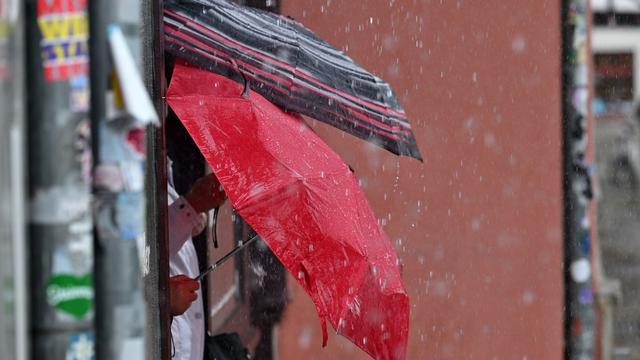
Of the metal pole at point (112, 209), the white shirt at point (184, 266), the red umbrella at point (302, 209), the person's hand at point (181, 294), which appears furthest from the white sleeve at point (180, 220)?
the metal pole at point (112, 209)

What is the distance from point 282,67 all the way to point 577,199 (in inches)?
117

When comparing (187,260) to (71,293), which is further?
(187,260)

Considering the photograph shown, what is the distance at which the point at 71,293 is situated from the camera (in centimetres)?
150

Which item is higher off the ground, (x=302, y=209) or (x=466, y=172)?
(x=302, y=209)

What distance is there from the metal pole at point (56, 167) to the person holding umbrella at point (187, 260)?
1.65 meters

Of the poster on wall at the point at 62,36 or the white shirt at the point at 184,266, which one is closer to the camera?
the poster on wall at the point at 62,36

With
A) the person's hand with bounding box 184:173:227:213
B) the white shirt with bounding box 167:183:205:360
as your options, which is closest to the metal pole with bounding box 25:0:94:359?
the white shirt with bounding box 167:183:205:360

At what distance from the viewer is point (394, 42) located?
5543 millimetres

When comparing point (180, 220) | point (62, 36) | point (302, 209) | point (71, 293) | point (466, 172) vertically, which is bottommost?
point (466, 172)

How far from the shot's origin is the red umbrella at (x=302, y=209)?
2.78 meters

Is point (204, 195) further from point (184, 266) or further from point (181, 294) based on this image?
point (181, 294)

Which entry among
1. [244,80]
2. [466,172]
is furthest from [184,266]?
[466,172]

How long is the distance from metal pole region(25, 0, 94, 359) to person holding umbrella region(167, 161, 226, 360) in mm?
1650

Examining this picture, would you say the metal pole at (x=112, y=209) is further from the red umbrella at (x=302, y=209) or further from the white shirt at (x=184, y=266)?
the white shirt at (x=184, y=266)
